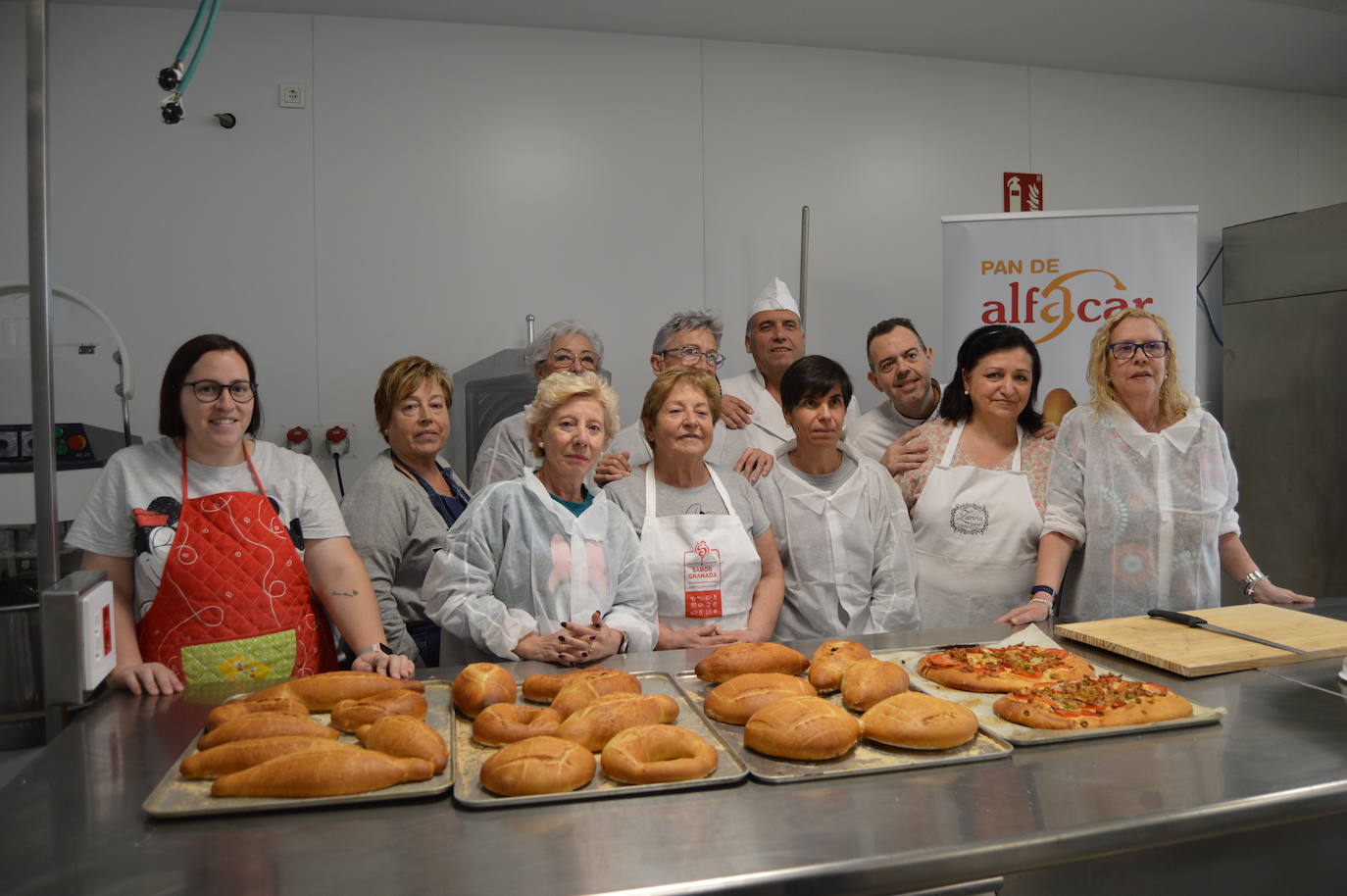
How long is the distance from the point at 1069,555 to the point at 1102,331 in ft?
1.98

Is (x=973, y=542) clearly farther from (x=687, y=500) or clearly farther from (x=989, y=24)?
(x=989, y=24)

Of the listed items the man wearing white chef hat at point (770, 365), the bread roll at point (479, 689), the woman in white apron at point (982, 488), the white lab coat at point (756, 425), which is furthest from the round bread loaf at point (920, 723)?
the man wearing white chef hat at point (770, 365)

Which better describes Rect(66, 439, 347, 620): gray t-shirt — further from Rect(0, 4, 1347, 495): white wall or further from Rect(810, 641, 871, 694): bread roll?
Rect(0, 4, 1347, 495): white wall

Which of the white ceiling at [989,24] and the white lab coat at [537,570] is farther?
the white ceiling at [989,24]

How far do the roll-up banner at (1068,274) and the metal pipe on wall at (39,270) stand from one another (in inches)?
132

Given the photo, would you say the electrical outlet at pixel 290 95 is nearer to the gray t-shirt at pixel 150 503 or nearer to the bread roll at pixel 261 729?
the gray t-shirt at pixel 150 503

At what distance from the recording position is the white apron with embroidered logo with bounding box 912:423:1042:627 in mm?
2531

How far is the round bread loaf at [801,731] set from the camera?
46.7 inches

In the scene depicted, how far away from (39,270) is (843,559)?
1.92m

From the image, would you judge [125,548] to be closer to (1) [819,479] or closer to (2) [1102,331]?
(1) [819,479]

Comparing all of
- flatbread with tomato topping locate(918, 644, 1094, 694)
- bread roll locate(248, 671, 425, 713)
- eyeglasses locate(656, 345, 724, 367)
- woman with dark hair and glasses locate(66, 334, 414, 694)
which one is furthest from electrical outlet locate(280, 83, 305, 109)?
flatbread with tomato topping locate(918, 644, 1094, 694)

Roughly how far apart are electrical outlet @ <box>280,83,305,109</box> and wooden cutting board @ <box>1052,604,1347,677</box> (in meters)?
3.83

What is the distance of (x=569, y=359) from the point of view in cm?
314

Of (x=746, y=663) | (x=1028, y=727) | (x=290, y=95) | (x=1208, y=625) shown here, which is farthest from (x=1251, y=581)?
(x=290, y=95)
